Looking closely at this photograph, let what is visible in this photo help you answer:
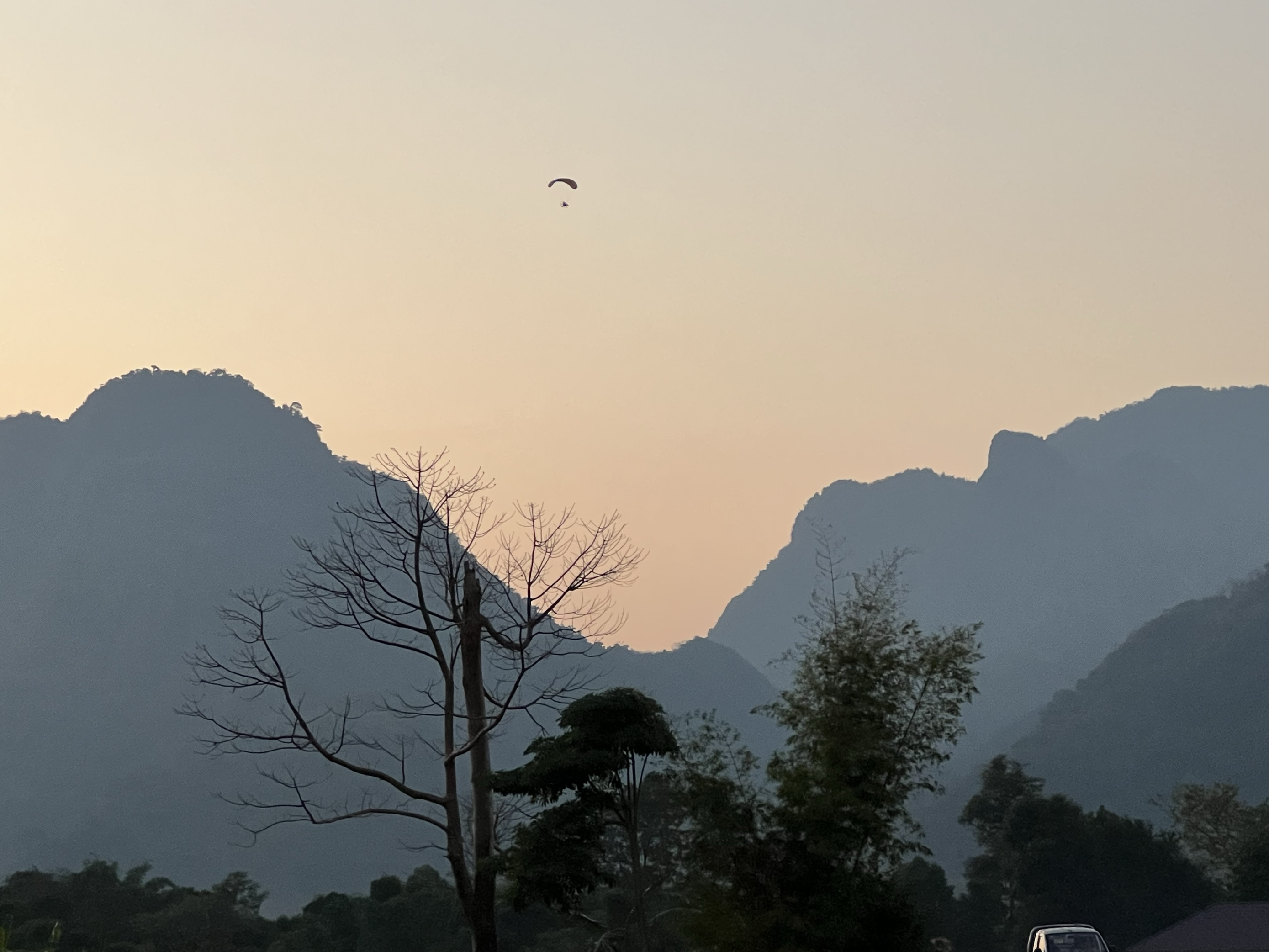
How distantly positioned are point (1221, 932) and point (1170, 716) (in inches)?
4729

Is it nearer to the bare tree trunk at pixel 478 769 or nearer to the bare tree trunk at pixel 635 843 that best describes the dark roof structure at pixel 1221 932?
the bare tree trunk at pixel 635 843

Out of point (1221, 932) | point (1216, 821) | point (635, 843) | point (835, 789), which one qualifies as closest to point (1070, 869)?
point (1216, 821)

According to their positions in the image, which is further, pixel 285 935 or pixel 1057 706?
pixel 1057 706

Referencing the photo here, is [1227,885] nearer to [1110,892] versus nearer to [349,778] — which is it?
[1110,892]

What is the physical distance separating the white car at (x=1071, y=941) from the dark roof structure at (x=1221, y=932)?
67.0ft

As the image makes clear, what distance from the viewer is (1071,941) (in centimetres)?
2336

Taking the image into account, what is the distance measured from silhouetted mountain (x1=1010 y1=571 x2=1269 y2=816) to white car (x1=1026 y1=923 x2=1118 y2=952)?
12521 cm

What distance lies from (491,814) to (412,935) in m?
38.9

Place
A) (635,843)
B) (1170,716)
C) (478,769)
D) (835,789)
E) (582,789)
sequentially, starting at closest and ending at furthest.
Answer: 1. (478,769)
2. (635,843)
3. (582,789)
4. (835,789)
5. (1170,716)

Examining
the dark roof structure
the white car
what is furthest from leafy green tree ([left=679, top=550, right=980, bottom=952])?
the dark roof structure

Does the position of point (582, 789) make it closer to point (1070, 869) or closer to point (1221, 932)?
point (1221, 932)

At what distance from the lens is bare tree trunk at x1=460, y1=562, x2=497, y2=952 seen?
709 inches

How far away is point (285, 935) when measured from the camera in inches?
2053

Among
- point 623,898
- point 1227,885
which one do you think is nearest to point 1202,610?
point 1227,885
